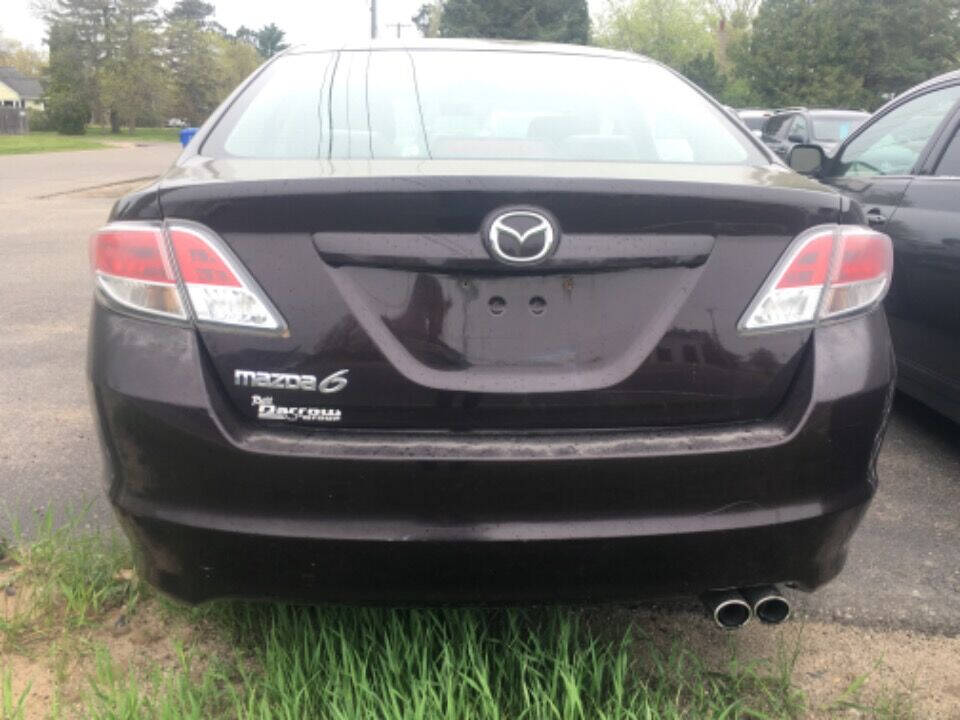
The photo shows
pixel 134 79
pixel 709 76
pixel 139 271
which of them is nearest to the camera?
pixel 139 271

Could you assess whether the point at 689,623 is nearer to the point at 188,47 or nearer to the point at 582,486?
the point at 582,486

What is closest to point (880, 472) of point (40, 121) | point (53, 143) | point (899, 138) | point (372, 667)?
point (899, 138)

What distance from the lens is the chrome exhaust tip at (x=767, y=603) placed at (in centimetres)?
218

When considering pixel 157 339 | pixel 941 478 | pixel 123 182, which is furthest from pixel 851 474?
A: pixel 123 182

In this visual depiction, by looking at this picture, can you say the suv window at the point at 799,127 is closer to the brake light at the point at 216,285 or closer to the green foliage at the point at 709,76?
the brake light at the point at 216,285

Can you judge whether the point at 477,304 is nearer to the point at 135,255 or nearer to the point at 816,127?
the point at 135,255

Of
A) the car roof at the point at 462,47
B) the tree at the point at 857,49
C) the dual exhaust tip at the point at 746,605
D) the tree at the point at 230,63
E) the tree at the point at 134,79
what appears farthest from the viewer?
the tree at the point at 230,63

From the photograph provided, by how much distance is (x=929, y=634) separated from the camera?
2695 mm

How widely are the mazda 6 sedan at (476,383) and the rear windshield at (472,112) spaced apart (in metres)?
0.43

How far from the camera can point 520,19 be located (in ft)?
189

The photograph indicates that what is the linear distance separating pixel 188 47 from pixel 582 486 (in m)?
82.6

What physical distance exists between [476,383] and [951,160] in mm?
2917

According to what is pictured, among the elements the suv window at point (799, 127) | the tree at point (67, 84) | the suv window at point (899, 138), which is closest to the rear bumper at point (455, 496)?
the suv window at point (899, 138)

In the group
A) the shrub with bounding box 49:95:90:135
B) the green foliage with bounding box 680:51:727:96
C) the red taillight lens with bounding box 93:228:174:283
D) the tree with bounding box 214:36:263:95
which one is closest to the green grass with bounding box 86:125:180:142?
the shrub with bounding box 49:95:90:135
